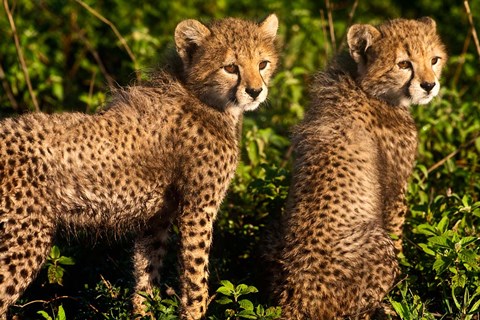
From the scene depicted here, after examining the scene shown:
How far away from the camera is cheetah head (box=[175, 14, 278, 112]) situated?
4926 millimetres

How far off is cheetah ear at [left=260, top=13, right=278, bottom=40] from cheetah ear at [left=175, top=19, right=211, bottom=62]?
0.35 metres

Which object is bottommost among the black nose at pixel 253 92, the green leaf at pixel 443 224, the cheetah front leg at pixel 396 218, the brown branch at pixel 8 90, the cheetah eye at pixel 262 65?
the brown branch at pixel 8 90

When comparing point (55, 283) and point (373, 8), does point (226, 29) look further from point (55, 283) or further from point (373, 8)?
point (373, 8)

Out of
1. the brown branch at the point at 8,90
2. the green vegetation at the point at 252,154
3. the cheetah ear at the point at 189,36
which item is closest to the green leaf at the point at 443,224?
the green vegetation at the point at 252,154

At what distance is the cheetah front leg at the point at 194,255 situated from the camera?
486 centimetres

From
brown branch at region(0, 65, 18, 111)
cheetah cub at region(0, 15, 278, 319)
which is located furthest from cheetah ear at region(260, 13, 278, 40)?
brown branch at region(0, 65, 18, 111)

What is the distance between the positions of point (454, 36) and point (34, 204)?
6.37m

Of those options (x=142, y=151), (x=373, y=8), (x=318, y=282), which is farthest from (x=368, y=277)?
(x=373, y=8)

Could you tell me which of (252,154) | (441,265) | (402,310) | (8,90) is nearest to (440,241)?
(441,265)

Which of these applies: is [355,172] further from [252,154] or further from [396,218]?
[252,154]

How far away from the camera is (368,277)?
479 cm

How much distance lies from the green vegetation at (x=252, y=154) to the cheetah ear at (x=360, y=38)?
91 cm

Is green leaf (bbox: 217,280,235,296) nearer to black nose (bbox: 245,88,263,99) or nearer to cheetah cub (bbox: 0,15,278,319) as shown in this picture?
cheetah cub (bbox: 0,15,278,319)

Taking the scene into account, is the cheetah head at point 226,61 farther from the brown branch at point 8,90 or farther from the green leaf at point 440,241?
the brown branch at point 8,90
